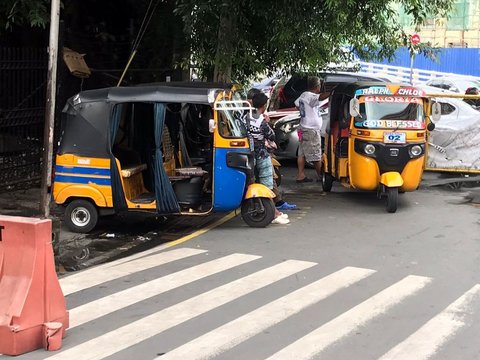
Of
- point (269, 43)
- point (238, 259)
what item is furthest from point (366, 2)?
point (238, 259)

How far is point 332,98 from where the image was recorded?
11.2m

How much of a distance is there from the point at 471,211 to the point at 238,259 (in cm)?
441

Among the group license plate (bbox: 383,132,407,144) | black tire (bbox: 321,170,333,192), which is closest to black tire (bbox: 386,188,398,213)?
license plate (bbox: 383,132,407,144)

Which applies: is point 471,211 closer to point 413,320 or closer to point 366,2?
point 366,2

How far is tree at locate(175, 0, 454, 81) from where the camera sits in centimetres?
956

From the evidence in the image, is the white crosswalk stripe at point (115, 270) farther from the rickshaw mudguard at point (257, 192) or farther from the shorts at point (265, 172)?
the shorts at point (265, 172)

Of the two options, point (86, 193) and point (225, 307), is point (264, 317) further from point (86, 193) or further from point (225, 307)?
point (86, 193)

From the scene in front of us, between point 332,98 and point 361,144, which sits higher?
point 332,98

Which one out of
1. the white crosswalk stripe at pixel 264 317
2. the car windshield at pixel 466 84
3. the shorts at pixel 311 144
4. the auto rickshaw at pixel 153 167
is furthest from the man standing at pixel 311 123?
the car windshield at pixel 466 84

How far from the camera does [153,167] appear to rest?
844 centimetres

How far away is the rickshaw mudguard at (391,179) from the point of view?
30.4ft

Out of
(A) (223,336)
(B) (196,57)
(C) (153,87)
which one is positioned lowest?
(A) (223,336)

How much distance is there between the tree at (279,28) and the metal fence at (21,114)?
9.35ft

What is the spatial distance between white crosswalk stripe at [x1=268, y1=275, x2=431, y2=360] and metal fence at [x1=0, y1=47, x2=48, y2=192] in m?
7.21
